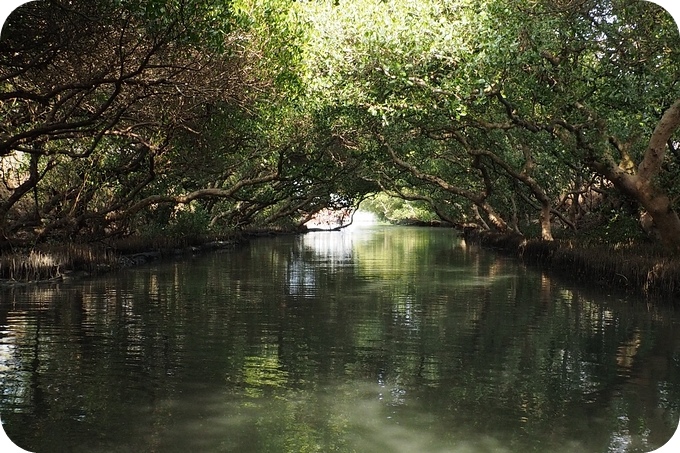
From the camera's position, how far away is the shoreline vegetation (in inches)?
564

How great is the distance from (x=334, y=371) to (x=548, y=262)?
16.1 metres

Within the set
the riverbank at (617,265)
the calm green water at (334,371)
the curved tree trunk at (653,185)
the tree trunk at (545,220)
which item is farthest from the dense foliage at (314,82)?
the calm green water at (334,371)

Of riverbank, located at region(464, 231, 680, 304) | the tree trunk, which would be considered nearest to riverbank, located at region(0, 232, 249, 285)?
riverbank, located at region(464, 231, 680, 304)

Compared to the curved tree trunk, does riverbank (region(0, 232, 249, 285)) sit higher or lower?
lower

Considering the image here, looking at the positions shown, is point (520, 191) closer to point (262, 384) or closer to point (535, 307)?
point (535, 307)

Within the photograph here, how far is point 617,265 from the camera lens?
15.9 meters

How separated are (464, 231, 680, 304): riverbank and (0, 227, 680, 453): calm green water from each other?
896 millimetres

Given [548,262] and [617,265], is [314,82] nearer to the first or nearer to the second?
[617,265]

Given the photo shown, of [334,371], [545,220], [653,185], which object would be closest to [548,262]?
[545,220]

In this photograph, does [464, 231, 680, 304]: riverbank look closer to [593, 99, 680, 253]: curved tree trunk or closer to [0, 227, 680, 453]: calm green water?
[593, 99, 680, 253]: curved tree trunk

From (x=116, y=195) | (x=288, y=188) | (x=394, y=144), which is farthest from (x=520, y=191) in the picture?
(x=116, y=195)

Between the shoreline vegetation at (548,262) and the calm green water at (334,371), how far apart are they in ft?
2.83

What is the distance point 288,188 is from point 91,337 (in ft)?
71.7

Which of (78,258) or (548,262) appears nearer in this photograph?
(78,258)
